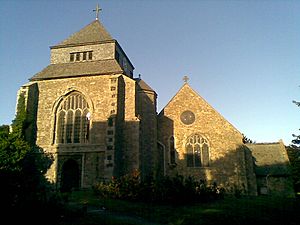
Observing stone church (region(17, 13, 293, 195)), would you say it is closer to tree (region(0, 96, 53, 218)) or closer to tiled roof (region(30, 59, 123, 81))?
tiled roof (region(30, 59, 123, 81))

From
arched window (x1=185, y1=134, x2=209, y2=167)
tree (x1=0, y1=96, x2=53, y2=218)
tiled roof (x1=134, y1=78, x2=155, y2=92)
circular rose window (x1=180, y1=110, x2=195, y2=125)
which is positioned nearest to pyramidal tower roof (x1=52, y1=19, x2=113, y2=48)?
tiled roof (x1=134, y1=78, x2=155, y2=92)

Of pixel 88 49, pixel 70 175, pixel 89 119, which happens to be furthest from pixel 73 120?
pixel 88 49

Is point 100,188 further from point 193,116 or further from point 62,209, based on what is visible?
point 193,116

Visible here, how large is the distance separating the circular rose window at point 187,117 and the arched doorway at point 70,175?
11.8 meters

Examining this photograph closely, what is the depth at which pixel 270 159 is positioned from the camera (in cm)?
3167

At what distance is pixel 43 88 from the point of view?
25.7 metres

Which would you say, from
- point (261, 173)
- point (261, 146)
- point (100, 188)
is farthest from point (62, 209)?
point (261, 146)

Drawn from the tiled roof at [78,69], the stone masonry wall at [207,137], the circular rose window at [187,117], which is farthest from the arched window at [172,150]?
the tiled roof at [78,69]

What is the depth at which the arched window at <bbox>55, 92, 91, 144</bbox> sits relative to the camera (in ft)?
78.4

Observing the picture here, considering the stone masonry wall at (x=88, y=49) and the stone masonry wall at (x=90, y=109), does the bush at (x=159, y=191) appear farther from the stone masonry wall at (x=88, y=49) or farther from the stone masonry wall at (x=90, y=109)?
the stone masonry wall at (x=88, y=49)

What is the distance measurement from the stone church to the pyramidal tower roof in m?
0.10

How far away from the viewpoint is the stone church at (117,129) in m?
23.0

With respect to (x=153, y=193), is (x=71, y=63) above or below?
above

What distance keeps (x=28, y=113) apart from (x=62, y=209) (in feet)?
51.7
